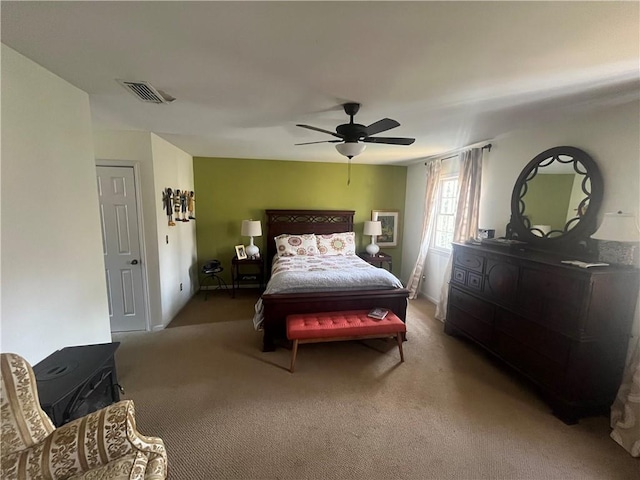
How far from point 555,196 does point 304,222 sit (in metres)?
3.49

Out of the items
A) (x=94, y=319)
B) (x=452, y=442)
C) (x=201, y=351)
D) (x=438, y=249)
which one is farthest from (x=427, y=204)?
(x=94, y=319)

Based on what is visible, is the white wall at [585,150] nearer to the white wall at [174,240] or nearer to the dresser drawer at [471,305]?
the dresser drawer at [471,305]

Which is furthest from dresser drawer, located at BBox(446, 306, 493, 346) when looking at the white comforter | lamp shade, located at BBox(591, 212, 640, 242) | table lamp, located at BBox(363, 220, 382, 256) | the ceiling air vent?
the ceiling air vent

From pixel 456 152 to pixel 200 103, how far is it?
3.42 metres

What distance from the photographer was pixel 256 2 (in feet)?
3.48

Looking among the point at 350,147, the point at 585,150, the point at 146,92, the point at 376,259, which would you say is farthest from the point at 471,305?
the point at 146,92

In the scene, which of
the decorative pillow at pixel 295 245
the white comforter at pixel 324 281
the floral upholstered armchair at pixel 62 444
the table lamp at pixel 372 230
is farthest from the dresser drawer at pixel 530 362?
the decorative pillow at pixel 295 245

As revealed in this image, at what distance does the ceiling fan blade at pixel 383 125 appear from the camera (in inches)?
80.2

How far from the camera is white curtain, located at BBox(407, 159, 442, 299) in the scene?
14.4 ft

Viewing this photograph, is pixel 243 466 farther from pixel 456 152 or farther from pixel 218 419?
pixel 456 152

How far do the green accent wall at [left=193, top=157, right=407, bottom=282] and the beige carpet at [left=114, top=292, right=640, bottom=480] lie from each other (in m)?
2.17

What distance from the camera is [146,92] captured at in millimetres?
1942

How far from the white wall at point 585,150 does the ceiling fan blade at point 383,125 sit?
170cm

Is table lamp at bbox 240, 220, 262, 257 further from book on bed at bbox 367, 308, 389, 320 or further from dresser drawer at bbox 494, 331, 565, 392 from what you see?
dresser drawer at bbox 494, 331, 565, 392
